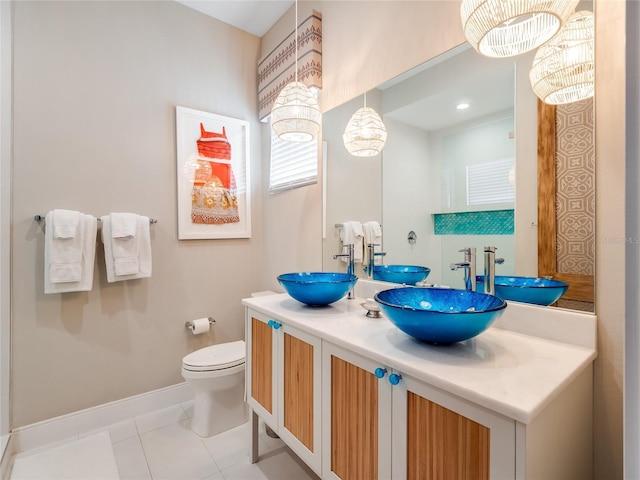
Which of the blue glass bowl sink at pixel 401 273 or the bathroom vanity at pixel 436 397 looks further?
the blue glass bowl sink at pixel 401 273

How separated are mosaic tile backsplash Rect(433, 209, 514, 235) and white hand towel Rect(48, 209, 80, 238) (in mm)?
1956

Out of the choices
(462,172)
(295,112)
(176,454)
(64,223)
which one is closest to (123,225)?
(64,223)

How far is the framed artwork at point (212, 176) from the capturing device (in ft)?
7.36

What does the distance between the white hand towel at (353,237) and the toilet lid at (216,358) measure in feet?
3.11

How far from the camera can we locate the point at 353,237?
185 cm

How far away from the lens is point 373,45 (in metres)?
1.67

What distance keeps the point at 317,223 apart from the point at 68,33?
1887 mm

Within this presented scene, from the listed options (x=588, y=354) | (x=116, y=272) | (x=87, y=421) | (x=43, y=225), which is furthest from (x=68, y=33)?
(x=588, y=354)

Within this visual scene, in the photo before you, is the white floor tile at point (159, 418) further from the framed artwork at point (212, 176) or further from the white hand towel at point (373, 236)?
the white hand towel at point (373, 236)

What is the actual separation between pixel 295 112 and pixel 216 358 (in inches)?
61.4

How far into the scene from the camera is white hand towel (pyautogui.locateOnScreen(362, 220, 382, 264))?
1713 mm

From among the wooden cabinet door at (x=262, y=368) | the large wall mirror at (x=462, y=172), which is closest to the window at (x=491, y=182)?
the large wall mirror at (x=462, y=172)

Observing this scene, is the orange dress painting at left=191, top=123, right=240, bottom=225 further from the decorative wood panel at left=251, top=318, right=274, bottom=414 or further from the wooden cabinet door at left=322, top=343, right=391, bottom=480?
the wooden cabinet door at left=322, top=343, right=391, bottom=480

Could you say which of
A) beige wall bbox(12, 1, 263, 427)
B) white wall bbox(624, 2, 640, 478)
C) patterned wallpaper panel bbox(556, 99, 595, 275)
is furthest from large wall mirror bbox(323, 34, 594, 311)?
beige wall bbox(12, 1, 263, 427)
